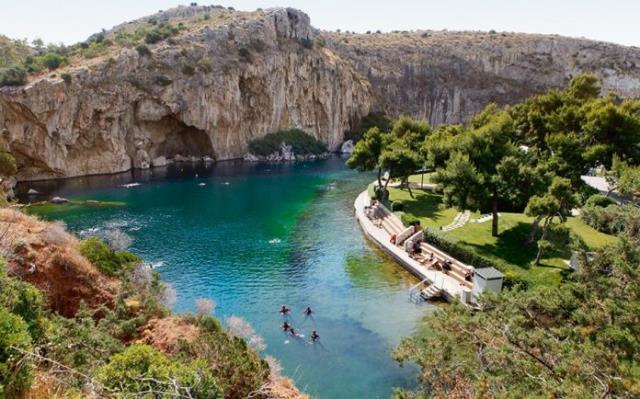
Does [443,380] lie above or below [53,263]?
below

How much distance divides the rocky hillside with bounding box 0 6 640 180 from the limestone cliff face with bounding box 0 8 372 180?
20 centimetres

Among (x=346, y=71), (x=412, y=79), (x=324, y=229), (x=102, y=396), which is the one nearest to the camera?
(x=102, y=396)

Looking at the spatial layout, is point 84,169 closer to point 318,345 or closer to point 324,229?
point 324,229

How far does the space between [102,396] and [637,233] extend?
56.9 ft

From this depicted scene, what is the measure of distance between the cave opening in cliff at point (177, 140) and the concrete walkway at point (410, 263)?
4695 cm

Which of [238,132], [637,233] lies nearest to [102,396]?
[637,233]

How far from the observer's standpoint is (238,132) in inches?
3462

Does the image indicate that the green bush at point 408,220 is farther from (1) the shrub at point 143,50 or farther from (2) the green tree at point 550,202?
(1) the shrub at point 143,50

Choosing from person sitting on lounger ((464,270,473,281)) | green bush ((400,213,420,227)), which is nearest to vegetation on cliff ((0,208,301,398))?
person sitting on lounger ((464,270,473,281))

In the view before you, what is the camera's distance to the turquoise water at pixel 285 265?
2061 cm

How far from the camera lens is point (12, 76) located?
189 ft

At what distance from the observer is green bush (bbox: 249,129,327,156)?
291 feet

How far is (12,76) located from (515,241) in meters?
61.3

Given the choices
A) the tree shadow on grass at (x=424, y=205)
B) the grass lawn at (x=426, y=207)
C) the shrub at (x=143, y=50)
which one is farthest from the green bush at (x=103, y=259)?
the shrub at (x=143, y=50)
